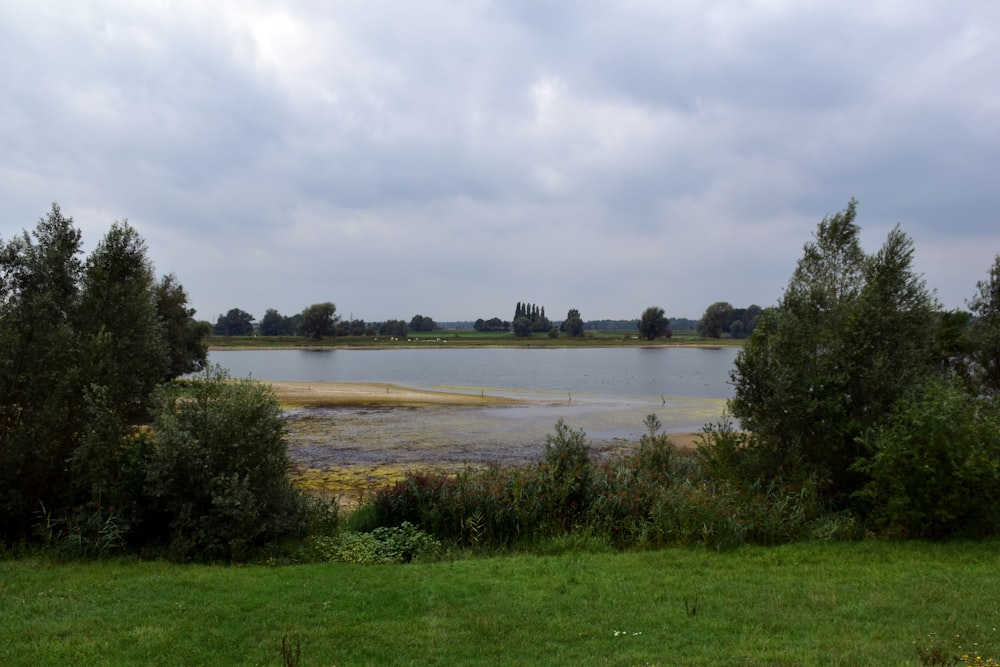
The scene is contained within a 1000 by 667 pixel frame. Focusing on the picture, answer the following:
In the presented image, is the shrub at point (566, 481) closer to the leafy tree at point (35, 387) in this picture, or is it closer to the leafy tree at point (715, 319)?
the leafy tree at point (35, 387)

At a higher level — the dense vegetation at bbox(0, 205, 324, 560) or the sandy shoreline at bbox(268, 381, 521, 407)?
the dense vegetation at bbox(0, 205, 324, 560)

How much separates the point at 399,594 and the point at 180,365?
4372cm

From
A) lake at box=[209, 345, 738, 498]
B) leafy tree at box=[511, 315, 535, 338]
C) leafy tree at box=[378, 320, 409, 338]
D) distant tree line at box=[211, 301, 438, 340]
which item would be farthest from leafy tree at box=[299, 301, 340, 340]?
lake at box=[209, 345, 738, 498]

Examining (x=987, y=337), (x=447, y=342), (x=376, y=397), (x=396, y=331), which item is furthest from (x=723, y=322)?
(x=987, y=337)

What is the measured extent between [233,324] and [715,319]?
143849 millimetres

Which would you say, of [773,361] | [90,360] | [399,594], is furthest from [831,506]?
[90,360]

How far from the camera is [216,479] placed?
9445 mm

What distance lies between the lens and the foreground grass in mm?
5605

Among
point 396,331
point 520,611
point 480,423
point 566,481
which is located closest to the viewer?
point 520,611

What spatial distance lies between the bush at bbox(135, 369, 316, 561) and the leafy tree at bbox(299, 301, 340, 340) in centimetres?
14663

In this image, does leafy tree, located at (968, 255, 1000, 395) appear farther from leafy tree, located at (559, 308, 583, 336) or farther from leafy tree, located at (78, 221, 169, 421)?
leafy tree, located at (559, 308, 583, 336)

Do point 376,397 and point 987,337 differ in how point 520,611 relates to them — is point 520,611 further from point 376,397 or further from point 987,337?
point 376,397

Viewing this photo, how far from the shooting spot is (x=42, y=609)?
6648 mm

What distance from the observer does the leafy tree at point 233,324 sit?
192125mm
